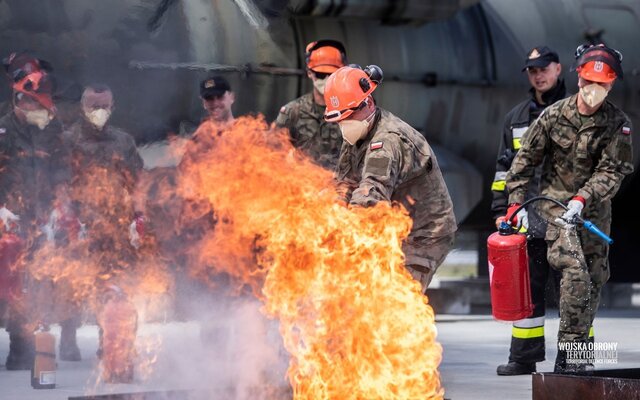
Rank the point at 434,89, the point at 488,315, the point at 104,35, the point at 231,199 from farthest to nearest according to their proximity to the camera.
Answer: the point at 488,315 < the point at 434,89 < the point at 104,35 < the point at 231,199

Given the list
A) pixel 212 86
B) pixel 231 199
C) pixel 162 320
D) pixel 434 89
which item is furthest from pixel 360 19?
pixel 231 199

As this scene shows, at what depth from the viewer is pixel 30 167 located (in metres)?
8.30

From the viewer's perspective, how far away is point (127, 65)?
8844mm

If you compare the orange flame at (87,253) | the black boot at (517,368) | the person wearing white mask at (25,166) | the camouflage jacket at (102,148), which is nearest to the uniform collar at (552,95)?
the black boot at (517,368)

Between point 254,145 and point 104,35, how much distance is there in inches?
51.7

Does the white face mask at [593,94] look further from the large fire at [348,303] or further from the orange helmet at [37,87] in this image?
the orange helmet at [37,87]

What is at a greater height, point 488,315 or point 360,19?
point 360,19

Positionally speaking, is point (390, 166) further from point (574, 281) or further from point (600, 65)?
point (600, 65)

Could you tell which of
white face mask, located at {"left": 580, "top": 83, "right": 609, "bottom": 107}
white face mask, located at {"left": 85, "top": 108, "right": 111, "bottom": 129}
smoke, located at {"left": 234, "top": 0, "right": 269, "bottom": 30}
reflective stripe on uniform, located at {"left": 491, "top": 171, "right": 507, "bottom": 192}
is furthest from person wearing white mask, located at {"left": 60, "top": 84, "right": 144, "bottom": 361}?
white face mask, located at {"left": 580, "top": 83, "right": 609, "bottom": 107}

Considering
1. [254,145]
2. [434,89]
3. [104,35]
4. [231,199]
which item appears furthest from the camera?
[434,89]

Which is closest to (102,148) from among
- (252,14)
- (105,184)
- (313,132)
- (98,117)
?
(98,117)

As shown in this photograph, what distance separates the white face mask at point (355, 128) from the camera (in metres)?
5.96

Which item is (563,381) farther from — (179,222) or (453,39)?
(453,39)

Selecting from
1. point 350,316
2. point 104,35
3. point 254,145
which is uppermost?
point 104,35
